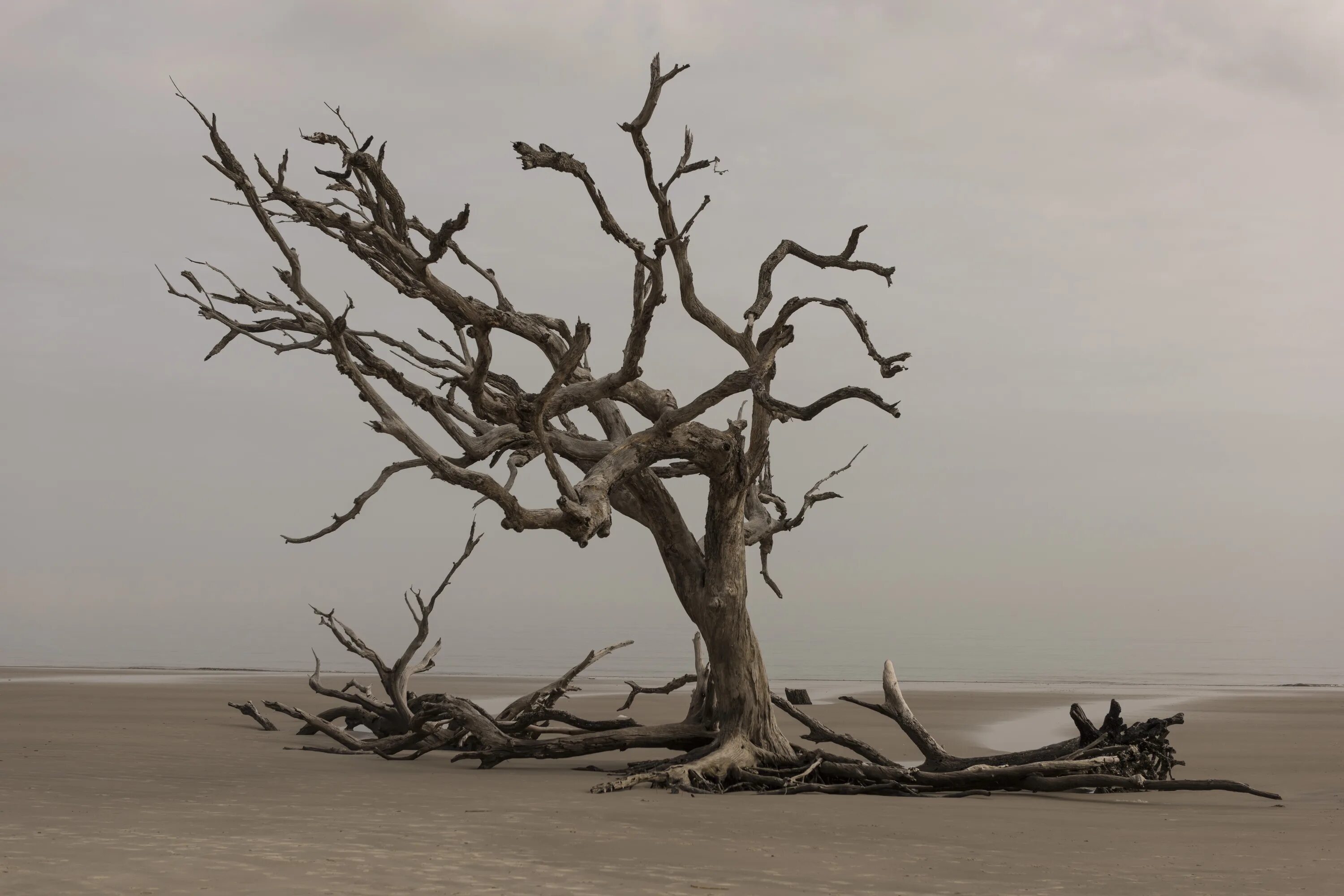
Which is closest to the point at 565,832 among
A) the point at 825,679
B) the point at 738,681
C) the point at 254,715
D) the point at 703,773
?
the point at 703,773

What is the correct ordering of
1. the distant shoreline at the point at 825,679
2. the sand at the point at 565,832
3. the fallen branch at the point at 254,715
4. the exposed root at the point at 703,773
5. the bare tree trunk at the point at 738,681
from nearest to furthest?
the sand at the point at 565,832 < the exposed root at the point at 703,773 < the bare tree trunk at the point at 738,681 < the fallen branch at the point at 254,715 < the distant shoreline at the point at 825,679

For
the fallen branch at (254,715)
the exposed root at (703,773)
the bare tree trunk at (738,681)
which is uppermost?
the bare tree trunk at (738,681)

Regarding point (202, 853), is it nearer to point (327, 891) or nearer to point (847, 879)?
point (327, 891)

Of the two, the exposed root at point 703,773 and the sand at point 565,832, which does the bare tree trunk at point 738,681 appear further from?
the sand at point 565,832

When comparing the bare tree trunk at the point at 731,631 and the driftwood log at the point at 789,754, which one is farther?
the bare tree trunk at the point at 731,631

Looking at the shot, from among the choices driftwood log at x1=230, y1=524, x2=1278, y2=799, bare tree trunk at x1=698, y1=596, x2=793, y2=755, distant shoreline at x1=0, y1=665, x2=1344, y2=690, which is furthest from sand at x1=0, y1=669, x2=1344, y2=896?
distant shoreline at x1=0, y1=665, x2=1344, y2=690

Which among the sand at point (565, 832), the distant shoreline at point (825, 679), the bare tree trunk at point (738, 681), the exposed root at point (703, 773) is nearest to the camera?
the sand at point (565, 832)

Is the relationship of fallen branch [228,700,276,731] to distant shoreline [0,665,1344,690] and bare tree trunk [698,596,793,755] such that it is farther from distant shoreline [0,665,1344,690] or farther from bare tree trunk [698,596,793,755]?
distant shoreline [0,665,1344,690]

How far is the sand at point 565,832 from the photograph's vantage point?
623cm

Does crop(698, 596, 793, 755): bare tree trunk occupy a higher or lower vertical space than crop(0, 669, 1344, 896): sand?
higher

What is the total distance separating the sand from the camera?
6.23m

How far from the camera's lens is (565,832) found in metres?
7.78

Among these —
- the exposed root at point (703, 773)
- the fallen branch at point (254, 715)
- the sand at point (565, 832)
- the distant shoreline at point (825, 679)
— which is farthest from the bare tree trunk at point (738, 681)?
the distant shoreline at point (825, 679)

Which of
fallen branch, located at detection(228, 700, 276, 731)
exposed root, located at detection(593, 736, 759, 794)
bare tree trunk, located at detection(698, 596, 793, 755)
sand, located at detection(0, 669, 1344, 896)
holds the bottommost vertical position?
sand, located at detection(0, 669, 1344, 896)
